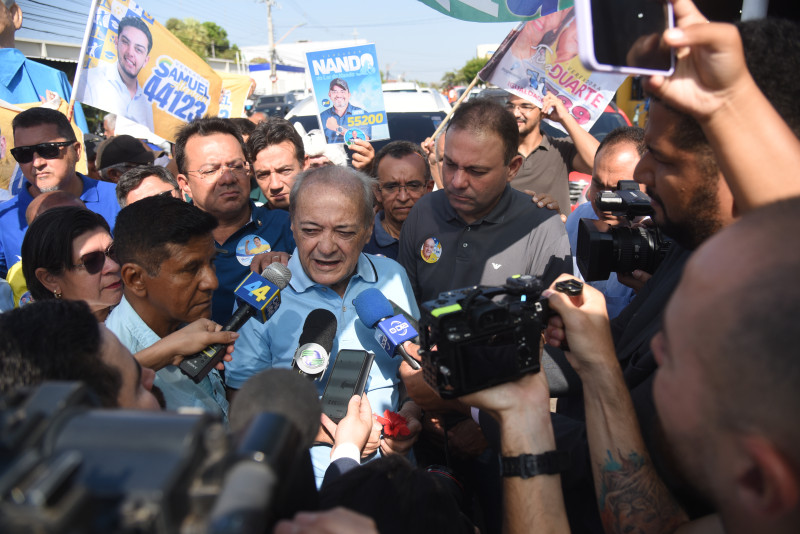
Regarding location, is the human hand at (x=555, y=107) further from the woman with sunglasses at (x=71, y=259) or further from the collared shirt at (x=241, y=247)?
the woman with sunglasses at (x=71, y=259)

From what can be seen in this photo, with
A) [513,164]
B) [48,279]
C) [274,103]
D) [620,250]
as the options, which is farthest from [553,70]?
[274,103]

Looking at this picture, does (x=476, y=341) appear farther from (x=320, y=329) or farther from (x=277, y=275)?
(x=277, y=275)

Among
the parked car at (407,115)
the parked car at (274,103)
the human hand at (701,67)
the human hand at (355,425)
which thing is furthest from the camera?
the parked car at (274,103)

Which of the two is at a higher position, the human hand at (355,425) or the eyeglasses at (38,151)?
the eyeglasses at (38,151)

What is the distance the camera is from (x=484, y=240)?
9.56ft

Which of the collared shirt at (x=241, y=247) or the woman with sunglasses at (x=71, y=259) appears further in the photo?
the collared shirt at (x=241, y=247)

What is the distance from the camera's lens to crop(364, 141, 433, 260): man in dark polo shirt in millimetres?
3707

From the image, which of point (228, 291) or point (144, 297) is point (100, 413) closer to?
point (144, 297)

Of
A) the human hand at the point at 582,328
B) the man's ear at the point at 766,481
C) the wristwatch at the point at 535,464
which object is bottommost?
the wristwatch at the point at 535,464

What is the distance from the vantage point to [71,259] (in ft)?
7.98

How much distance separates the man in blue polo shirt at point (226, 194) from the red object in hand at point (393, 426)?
5.00 ft

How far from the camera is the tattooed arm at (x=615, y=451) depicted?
4.43 feet

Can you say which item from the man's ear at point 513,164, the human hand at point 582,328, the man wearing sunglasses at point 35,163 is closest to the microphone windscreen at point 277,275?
the human hand at point 582,328

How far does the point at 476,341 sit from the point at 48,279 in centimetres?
205
